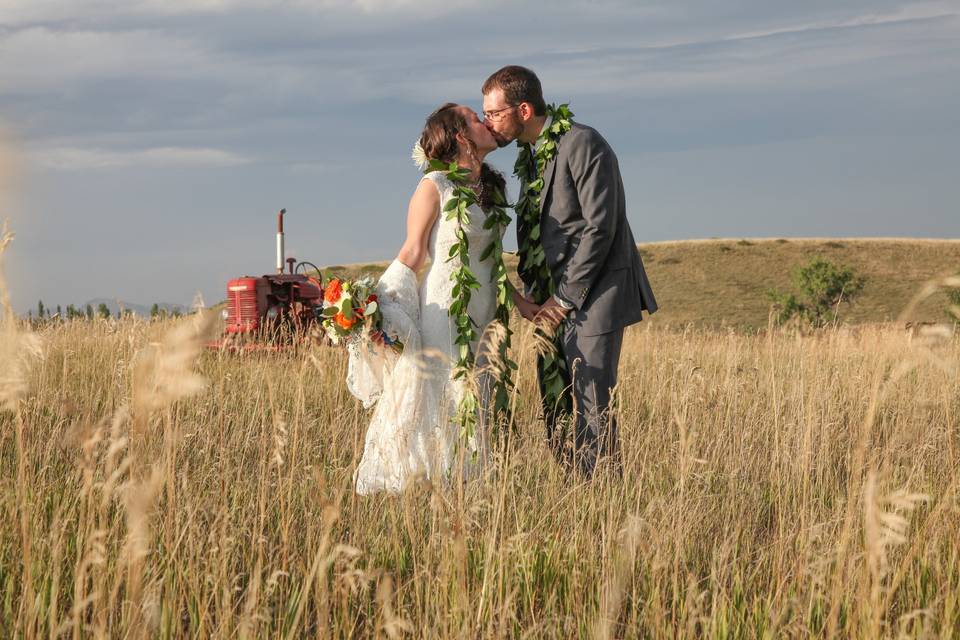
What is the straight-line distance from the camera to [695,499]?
388 centimetres

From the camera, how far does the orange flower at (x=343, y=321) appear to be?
13.0 feet

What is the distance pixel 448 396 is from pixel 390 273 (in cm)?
71

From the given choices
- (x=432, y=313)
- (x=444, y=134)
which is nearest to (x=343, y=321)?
(x=432, y=313)

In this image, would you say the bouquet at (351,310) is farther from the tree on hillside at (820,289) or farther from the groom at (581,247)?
the tree on hillside at (820,289)

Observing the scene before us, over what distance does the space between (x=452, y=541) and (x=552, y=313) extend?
72.9 inches

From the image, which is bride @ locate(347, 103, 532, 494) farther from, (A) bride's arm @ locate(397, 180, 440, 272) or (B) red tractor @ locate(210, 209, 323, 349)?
(B) red tractor @ locate(210, 209, 323, 349)

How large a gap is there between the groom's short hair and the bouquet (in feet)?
3.93

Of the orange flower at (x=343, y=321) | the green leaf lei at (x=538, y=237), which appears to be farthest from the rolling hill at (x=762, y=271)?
the orange flower at (x=343, y=321)

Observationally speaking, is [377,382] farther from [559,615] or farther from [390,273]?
[559,615]

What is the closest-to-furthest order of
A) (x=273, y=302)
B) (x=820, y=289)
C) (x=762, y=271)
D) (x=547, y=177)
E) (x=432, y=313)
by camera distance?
(x=432, y=313) < (x=547, y=177) < (x=273, y=302) < (x=820, y=289) < (x=762, y=271)

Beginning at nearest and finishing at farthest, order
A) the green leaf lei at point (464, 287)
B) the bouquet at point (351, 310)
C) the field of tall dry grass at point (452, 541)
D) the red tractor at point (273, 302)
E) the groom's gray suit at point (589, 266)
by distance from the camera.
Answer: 1. the field of tall dry grass at point (452, 541)
2. the bouquet at point (351, 310)
3. the green leaf lei at point (464, 287)
4. the groom's gray suit at point (589, 266)
5. the red tractor at point (273, 302)

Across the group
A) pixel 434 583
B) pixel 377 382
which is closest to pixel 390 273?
pixel 377 382

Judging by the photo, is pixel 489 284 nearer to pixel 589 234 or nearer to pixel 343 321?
pixel 589 234

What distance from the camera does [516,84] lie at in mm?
4215
